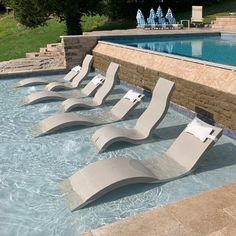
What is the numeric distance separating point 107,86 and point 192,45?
28.6 feet

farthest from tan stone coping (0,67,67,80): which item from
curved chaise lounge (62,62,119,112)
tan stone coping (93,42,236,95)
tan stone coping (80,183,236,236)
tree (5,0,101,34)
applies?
tan stone coping (80,183,236,236)

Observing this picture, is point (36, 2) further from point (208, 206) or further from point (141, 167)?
point (208, 206)

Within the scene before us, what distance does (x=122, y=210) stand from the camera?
495cm

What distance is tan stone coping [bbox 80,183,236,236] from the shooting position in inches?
156

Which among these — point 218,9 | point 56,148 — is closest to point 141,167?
point 56,148

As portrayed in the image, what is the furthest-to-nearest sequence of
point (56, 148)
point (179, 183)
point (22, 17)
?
point (22, 17) < point (56, 148) < point (179, 183)

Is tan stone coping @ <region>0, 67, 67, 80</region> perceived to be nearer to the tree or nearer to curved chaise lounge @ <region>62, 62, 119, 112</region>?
curved chaise lounge @ <region>62, 62, 119, 112</region>

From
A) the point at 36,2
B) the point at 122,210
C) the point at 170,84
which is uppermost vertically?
the point at 36,2

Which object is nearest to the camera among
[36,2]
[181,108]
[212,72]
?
[212,72]

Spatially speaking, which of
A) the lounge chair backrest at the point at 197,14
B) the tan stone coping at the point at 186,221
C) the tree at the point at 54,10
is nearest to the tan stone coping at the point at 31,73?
the tree at the point at 54,10

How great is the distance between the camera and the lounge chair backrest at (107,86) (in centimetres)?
1012

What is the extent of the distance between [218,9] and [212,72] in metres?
23.8

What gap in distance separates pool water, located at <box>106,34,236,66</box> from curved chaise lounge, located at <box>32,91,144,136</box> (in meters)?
6.20

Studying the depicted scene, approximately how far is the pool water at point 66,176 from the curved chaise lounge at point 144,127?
180 millimetres
